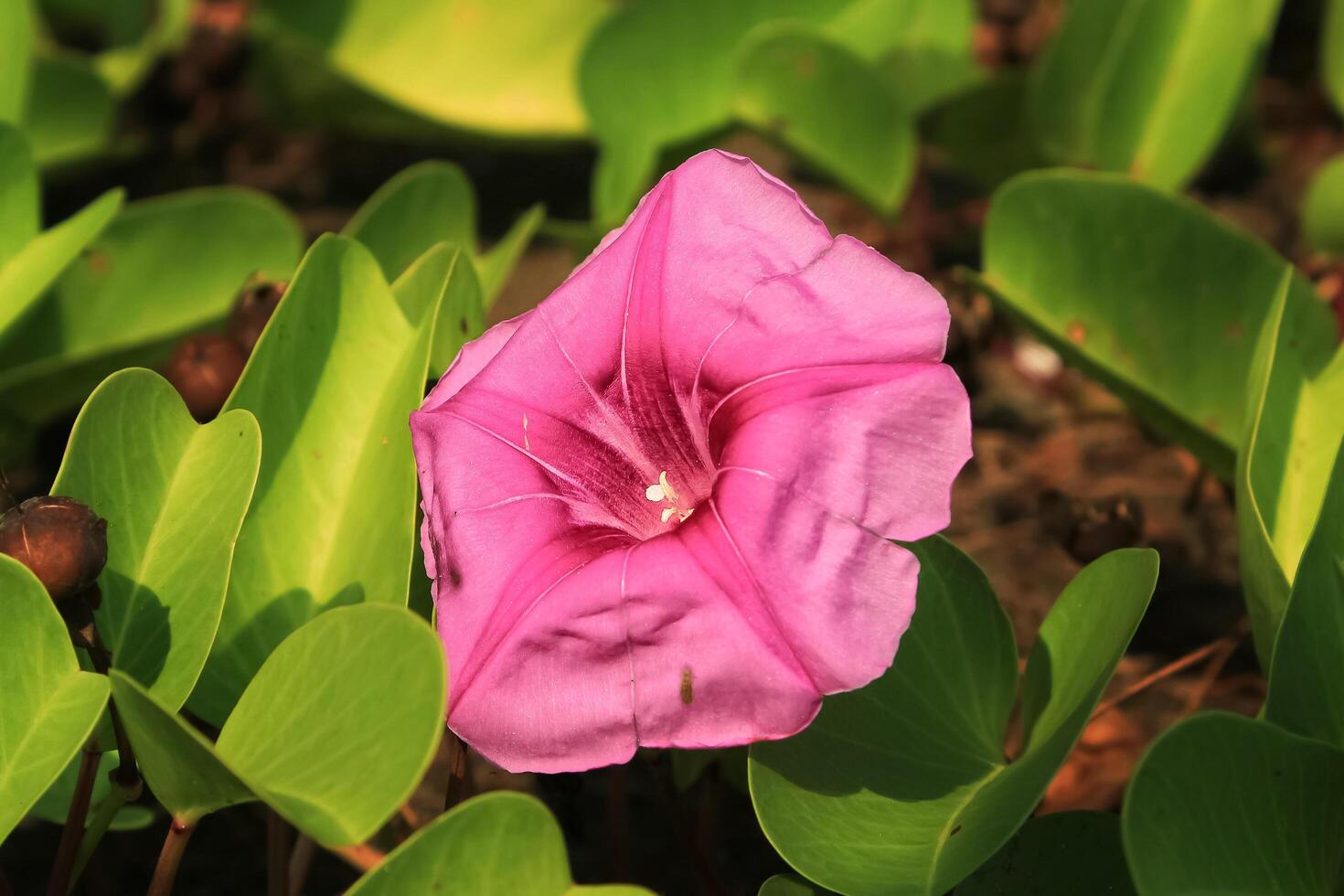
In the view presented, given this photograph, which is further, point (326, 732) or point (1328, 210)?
point (1328, 210)

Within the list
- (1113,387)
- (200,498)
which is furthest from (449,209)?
(1113,387)

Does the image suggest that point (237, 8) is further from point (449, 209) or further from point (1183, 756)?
point (1183, 756)

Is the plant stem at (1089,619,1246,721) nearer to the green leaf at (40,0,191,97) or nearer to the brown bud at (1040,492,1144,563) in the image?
the brown bud at (1040,492,1144,563)

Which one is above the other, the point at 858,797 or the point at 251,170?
the point at 858,797

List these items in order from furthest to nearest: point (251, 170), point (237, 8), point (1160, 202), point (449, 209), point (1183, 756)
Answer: point (237, 8), point (251, 170), point (449, 209), point (1160, 202), point (1183, 756)

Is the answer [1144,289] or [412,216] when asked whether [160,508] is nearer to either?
[412,216]

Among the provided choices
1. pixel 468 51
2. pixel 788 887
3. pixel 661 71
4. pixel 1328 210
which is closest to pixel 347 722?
pixel 788 887
